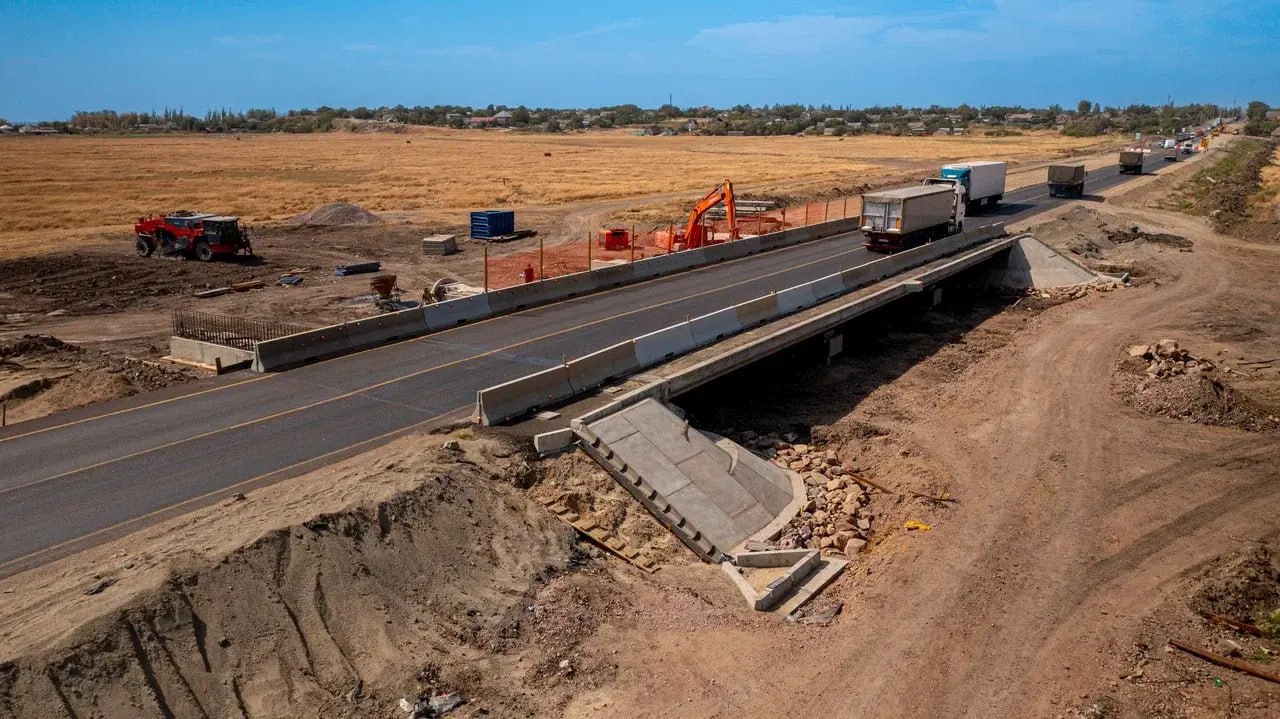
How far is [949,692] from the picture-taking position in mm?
11719

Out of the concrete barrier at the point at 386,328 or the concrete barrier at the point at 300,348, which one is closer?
the concrete barrier at the point at 300,348

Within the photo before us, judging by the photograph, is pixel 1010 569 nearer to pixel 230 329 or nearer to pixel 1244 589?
pixel 1244 589

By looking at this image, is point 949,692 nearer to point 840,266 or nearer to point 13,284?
point 840,266

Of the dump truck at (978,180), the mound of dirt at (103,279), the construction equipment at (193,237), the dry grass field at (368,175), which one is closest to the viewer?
the mound of dirt at (103,279)

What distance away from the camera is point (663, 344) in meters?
21.1

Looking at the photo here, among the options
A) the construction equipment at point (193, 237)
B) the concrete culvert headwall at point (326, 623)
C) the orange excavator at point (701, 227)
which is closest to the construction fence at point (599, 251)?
the orange excavator at point (701, 227)

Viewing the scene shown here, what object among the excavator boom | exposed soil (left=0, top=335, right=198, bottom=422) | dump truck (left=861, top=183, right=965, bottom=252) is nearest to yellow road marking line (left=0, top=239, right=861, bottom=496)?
exposed soil (left=0, top=335, right=198, bottom=422)

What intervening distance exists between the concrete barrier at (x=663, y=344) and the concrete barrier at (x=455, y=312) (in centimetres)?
609

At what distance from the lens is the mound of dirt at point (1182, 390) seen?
2289 centimetres

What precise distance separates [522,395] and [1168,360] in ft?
65.3

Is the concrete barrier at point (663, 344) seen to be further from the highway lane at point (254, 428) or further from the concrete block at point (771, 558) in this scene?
the concrete block at point (771, 558)

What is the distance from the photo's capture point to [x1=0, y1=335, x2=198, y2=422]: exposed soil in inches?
761

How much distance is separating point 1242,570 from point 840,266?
850 inches

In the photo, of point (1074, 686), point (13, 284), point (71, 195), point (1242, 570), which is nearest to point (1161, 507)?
point (1242, 570)
